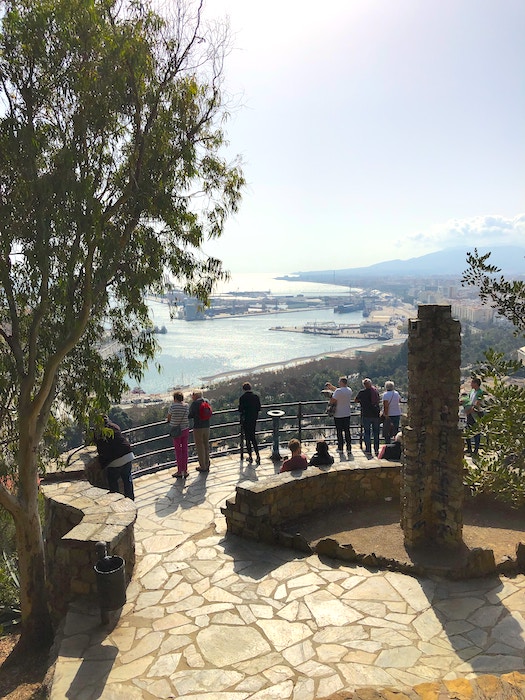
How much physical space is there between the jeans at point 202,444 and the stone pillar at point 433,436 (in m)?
4.00

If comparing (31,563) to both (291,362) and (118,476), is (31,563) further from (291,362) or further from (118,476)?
(291,362)

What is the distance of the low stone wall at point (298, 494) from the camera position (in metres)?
7.11

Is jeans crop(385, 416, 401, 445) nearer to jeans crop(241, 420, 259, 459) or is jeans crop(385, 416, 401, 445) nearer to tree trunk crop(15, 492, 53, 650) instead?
jeans crop(241, 420, 259, 459)

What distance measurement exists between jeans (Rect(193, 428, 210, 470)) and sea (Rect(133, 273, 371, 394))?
27.3 metres

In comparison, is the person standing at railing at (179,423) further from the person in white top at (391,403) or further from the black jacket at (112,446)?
the person in white top at (391,403)

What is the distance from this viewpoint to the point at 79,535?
5.68 meters

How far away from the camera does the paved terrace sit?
14.0ft

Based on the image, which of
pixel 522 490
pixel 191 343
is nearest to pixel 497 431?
pixel 522 490

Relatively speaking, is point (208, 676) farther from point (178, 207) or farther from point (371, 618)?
point (178, 207)

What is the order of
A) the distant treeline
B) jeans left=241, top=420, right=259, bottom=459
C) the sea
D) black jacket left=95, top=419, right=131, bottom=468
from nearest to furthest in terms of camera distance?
black jacket left=95, top=419, right=131, bottom=468 → jeans left=241, top=420, right=259, bottom=459 → the distant treeline → the sea

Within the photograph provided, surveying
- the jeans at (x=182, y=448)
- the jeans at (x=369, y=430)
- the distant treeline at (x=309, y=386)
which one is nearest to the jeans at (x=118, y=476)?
the jeans at (x=182, y=448)

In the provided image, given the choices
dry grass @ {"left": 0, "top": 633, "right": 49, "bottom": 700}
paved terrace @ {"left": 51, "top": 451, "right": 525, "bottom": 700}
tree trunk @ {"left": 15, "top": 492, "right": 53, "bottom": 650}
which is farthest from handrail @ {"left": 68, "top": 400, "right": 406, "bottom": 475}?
dry grass @ {"left": 0, "top": 633, "right": 49, "bottom": 700}

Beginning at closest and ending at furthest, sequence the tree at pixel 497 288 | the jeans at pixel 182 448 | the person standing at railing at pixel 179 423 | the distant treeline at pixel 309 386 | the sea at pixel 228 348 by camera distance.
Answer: the tree at pixel 497 288, the person standing at railing at pixel 179 423, the jeans at pixel 182 448, the distant treeline at pixel 309 386, the sea at pixel 228 348

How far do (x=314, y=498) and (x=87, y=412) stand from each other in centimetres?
373
